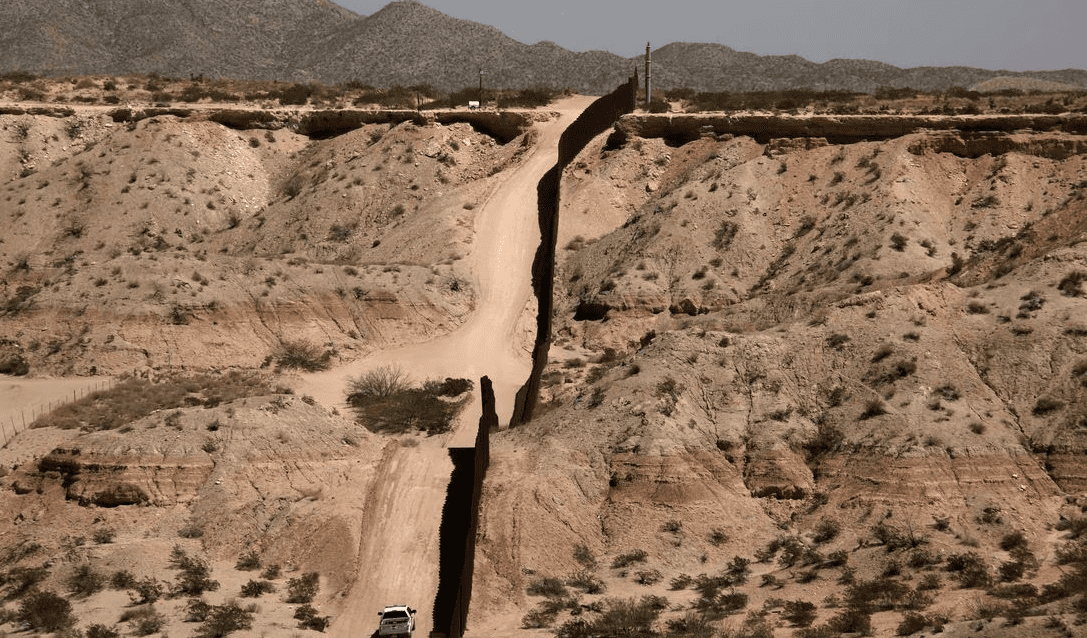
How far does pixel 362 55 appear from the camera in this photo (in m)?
99.8

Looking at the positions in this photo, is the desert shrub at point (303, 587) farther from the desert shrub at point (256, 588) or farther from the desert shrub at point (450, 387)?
the desert shrub at point (450, 387)

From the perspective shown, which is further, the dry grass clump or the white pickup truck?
the dry grass clump

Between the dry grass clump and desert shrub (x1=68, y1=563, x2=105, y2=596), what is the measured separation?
5334 millimetres

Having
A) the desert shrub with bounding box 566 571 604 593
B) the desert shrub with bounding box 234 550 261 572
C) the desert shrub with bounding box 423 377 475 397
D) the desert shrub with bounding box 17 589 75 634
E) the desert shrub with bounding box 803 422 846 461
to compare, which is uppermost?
the desert shrub with bounding box 803 422 846 461

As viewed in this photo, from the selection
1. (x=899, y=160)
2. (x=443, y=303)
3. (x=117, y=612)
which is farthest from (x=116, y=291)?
(x=899, y=160)

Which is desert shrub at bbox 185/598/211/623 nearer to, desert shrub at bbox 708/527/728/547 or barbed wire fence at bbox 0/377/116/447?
barbed wire fence at bbox 0/377/116/447

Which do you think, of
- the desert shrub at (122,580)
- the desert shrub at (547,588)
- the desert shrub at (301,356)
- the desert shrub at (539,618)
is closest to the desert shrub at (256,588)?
the desert shrub at (122,580)

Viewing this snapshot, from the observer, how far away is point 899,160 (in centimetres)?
4622

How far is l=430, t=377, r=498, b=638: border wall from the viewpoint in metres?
30.3

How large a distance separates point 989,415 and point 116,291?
2441 cm

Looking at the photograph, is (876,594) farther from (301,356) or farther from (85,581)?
(301,356)

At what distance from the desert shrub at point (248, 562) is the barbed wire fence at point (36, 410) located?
7387 millimetres

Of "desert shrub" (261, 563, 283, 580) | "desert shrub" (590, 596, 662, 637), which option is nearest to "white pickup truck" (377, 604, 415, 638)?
"desert shrub" (261, 563, 283, 580)

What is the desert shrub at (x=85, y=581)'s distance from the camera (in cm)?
3166
